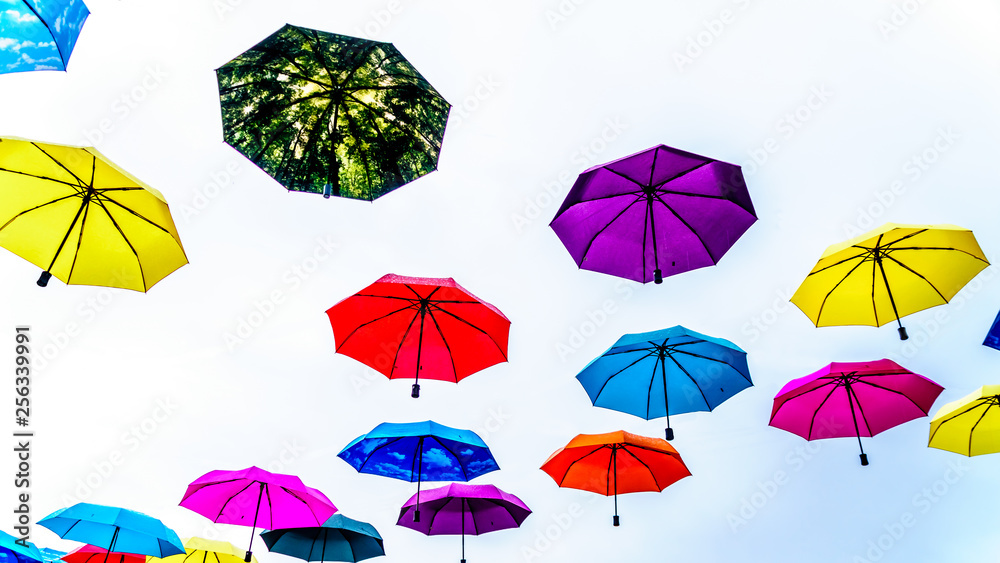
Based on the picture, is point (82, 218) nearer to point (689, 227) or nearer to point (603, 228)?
point (603, 228)

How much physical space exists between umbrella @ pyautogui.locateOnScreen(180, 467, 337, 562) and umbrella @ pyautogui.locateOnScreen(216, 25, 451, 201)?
543 centimetres

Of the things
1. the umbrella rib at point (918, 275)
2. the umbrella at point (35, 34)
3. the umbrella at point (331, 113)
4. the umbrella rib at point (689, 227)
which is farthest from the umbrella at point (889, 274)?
the umbrella at point (35, 34)

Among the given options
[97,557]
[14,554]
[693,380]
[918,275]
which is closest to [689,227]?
[693,380]

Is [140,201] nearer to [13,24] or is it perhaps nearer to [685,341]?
[13,24]

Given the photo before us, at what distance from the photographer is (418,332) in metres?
9.98

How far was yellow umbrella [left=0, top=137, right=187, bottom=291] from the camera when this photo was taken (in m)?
6.75

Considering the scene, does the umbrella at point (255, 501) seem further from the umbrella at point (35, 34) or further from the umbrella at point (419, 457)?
the umbrella at point (35, 34)

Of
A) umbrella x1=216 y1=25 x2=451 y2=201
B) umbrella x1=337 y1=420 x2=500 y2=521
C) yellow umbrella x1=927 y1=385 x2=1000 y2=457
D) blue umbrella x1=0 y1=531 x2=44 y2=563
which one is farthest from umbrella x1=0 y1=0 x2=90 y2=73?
yellow umbrella x1=927 y1=385 x2=1000 y2=457

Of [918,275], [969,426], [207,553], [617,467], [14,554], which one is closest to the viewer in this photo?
[14,554]

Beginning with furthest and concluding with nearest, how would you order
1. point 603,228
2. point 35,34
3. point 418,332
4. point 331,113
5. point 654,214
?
point 418,332, point 603,228, point 654,214, point 331,113, point 35,34

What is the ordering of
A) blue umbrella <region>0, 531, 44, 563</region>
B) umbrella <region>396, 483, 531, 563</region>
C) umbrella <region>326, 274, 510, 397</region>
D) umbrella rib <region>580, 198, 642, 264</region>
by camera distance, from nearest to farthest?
blue umbrella <region>0, 531, 44, 563</region> → umbrella rib <region>580, 198, 642, 264</region> → umbrella <region>326, 274, 510, 397</region> → umbrella <region>396, 483, 531, 563</region>

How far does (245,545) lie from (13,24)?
1777cm

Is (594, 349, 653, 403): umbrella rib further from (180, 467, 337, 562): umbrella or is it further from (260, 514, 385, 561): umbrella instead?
(260, 514, 385, 561): umbrella

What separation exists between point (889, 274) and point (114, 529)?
44.3ft
